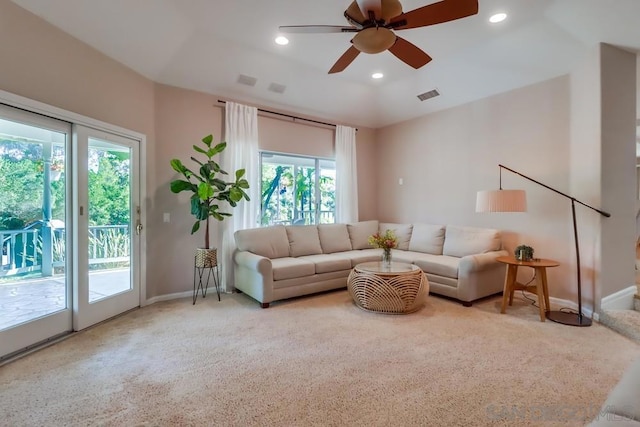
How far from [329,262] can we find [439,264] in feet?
4.92

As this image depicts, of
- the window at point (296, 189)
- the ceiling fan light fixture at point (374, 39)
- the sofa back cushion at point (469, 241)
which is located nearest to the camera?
the ceiling fan light fixture at point (374, 39)

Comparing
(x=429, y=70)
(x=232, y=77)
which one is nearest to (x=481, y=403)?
(x=429, y=70)

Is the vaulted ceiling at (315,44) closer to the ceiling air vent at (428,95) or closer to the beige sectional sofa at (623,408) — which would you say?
the ceiling air vent at (428,95)

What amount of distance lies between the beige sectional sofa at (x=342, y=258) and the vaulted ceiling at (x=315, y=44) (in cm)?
210

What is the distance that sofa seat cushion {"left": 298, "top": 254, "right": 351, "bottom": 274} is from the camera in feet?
14.1

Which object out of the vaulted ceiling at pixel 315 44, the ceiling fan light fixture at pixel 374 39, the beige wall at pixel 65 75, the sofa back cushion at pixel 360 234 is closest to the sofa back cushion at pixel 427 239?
the sofa back cushion at pixel 360 234

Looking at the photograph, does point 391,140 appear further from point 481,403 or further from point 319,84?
point 481,403

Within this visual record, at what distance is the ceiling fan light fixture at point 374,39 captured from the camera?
2.21m

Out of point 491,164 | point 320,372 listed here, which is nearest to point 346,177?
point 491,164

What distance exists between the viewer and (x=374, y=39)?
226 cm

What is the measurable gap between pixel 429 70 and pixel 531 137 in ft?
5.48

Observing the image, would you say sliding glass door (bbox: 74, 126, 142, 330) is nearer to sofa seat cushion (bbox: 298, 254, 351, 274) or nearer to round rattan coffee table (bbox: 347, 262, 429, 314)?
sofa seat cushion (bbox: 298, 254, 351, 274)

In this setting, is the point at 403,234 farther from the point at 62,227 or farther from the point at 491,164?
the point at 62,227

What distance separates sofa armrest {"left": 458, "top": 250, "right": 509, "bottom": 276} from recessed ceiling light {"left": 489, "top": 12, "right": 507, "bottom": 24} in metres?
2.64
